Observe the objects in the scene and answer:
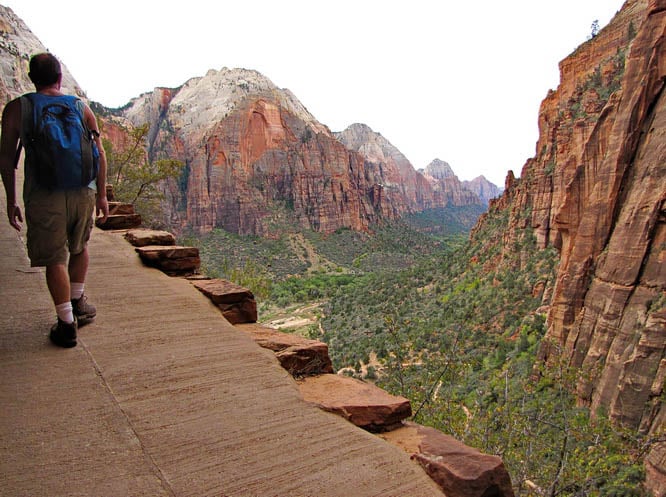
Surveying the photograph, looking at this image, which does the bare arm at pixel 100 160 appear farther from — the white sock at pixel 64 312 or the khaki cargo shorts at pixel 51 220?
the white sock at pixel 64 312

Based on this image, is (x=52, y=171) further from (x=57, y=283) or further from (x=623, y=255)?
(x=623, y=255)

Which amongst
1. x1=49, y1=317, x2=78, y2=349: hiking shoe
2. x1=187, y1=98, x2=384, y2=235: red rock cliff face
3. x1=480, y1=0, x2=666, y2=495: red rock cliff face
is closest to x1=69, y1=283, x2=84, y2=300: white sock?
x1=49, y1=317, x2=78, y2=349: hiking shoe

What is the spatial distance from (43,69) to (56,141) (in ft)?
2.01

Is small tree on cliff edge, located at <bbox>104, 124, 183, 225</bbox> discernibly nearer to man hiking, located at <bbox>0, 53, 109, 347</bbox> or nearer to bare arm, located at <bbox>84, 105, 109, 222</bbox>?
bare arm, located at <bbox>84, 105, 109, 222</bbox>

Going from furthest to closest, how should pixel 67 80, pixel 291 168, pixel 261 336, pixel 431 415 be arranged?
pixel 291 168 < pixel 67 80 < pixel 431 415 < pixel 261 336

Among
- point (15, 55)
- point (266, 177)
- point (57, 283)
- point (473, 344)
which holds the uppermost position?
point (15, 55)

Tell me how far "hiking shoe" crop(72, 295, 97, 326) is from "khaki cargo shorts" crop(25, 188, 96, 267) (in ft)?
1.94

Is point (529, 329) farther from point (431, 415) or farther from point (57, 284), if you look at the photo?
point (57, 284)

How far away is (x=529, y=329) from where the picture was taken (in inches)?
932

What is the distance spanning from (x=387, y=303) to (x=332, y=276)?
2770 cm

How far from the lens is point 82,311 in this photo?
3863 mm

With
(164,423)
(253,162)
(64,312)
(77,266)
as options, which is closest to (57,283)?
(64,312)

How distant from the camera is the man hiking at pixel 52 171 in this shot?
3152 millimetres

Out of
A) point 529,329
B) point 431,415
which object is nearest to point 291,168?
point 529,329
